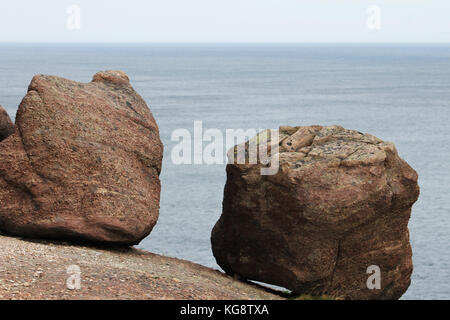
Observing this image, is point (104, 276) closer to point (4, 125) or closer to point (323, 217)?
point (323, 217)

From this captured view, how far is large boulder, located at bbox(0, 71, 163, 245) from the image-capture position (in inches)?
611

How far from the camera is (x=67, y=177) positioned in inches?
612

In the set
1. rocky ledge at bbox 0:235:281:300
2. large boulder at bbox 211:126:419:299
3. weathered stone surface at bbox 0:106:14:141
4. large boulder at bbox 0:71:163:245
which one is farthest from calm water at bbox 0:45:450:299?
weathered stone surface at bbox 0:106:14:141

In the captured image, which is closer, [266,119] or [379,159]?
[379,159]

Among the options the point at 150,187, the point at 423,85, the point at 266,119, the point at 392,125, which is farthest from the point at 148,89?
the point at 150,187

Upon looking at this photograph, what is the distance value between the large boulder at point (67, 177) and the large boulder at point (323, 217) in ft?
7.80

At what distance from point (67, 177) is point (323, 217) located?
575 centimetres

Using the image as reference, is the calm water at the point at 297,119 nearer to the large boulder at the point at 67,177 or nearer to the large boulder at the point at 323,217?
the large boulder at the point at 323,217

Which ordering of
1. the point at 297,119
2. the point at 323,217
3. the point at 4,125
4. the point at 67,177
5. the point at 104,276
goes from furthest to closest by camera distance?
the point at 297,119 < the point at 4,125 < the point at 67,177 < the point at 323,217 < the point at 104,276

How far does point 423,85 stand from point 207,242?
130 metres

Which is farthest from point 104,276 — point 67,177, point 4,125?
point 4,125

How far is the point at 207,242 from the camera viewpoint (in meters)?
55.7
